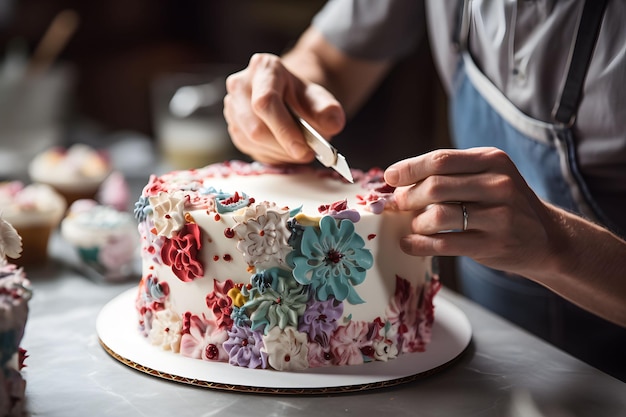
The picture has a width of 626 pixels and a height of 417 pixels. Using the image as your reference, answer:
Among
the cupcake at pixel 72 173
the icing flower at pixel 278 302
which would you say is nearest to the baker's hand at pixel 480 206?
the icing flower at pixel 278 302

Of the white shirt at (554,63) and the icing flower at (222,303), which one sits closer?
the icing flower at (222,303)

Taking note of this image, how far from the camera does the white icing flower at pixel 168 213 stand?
1.19 meters

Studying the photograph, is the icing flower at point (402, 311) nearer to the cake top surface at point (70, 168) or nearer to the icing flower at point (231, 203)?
the icing flower at point (231, 203)

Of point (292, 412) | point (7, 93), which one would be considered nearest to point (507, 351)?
point (292, 412)

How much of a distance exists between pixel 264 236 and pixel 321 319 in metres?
0.15

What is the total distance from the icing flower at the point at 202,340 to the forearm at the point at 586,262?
47 cm

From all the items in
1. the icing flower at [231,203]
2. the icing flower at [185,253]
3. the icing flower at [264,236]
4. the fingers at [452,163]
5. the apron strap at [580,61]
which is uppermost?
the apron strap at [580,61]

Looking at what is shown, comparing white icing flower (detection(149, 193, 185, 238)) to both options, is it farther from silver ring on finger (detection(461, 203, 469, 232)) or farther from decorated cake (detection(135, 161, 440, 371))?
silver ring on finger (detection(461, 203, 469, 232))

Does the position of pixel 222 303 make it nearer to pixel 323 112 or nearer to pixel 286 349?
pixel 286 349

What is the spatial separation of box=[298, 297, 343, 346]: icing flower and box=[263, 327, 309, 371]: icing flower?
0.6 inches

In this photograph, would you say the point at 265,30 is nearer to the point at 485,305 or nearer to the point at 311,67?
the point at 311,67

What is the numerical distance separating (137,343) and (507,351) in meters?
0.59

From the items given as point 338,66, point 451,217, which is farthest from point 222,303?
point 338,66

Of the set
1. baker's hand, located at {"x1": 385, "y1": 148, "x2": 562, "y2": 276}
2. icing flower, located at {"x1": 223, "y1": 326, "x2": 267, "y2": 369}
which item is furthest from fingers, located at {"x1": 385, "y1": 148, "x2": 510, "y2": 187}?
icing flower, located at {"x1": 223, "y1": 326, "x2": 267, "y2": 369}
